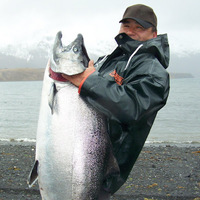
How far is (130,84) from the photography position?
2816mm

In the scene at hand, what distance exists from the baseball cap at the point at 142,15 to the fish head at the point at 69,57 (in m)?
0.68

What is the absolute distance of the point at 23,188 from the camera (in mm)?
8625

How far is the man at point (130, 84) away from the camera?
272 centimetres

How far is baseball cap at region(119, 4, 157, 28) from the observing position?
332 cm

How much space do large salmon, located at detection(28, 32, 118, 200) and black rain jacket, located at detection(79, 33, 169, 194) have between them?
15 cm

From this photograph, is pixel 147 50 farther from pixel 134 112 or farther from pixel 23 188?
pixel 23 188

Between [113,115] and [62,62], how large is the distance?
713 mm

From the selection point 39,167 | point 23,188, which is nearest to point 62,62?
point 39,167

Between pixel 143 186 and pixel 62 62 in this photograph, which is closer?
pixel 62 62

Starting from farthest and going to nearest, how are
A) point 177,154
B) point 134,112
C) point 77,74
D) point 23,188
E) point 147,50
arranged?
point 177,154 < point 23,188 < point 147,50 < point 77,74 < point 134,112

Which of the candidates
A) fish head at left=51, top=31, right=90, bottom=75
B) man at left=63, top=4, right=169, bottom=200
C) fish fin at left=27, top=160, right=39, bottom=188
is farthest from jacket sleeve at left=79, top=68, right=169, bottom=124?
fish fin at left=27, top=160, right=39, bottom=188

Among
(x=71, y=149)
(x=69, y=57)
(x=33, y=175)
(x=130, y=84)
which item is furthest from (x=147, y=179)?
(x=69, y=57)

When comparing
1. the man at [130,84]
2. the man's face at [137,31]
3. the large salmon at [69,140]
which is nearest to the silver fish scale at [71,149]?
the large salmon at [69,140]

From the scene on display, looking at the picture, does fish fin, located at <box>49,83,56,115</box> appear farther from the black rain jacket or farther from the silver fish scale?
the black rain jacket
